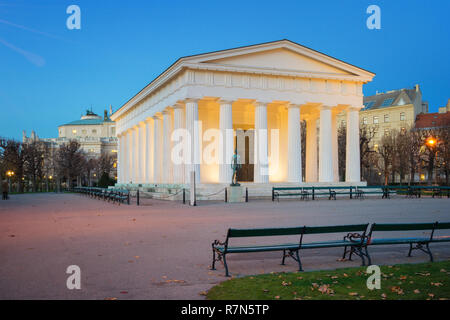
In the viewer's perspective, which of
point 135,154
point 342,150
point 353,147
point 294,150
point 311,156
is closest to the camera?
point 294,150

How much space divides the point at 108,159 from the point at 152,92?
6279cm

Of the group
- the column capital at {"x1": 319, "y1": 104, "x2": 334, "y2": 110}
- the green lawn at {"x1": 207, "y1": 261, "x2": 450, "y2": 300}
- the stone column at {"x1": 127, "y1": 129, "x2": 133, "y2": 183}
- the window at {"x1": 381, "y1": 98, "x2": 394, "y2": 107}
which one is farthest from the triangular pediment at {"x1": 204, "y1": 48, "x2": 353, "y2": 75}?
the window at {"x1": 381, "y1": 98, "x2": 394, "y2": 107}

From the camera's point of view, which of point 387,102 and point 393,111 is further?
point 387,102

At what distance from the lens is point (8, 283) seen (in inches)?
317

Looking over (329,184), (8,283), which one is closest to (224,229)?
(8,283)

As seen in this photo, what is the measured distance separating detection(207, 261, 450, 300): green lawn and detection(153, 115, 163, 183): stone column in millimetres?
37555

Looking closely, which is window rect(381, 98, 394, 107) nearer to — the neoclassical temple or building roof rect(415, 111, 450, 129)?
building roof rect(415, 111, 450, 129)

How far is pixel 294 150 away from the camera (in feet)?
133

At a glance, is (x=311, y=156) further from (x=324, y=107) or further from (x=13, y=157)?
(x=13, y=157)

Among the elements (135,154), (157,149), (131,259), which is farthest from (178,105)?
(131,259)

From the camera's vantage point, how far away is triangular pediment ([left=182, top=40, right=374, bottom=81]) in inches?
1492

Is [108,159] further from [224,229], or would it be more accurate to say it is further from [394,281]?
[394,281]

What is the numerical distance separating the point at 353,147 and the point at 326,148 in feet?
10.9

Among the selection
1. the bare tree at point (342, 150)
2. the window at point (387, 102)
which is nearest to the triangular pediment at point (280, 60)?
the bare tree at point (342, 150)
